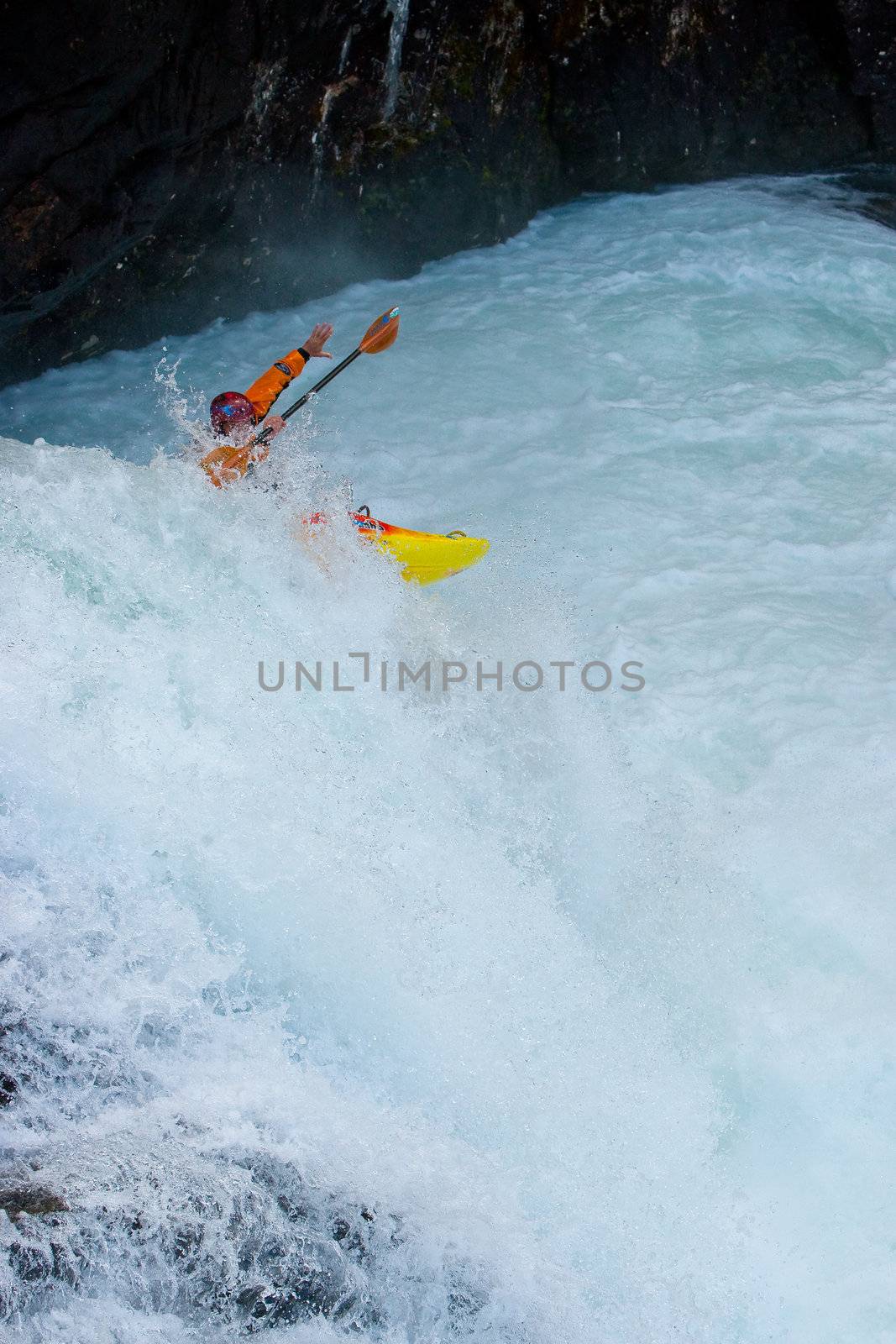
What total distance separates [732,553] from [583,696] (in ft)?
4.44

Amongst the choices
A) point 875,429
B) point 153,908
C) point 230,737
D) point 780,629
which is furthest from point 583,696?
point 875,429

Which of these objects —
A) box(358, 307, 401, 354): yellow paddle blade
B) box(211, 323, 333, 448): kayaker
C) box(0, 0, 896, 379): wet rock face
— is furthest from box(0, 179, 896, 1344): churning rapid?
box(0, 0, 896, 379): wet rock face

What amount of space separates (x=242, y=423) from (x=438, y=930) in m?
2.62

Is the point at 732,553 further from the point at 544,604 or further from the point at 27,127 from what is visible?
the point at 27,127

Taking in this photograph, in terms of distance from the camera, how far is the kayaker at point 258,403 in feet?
15.6

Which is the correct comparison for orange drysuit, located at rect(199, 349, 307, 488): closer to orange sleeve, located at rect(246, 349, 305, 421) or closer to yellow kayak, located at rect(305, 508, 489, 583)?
orange sleeve, located at rect(246, 349, 305, 421)

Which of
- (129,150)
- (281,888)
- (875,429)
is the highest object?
(129,150)

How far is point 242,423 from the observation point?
4.77 m

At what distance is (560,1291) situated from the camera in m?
2.80

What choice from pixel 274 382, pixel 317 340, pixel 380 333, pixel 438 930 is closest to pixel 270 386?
pixel 274 382

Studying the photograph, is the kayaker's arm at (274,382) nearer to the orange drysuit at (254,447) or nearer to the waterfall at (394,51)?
the orange drysuit at (254,447)

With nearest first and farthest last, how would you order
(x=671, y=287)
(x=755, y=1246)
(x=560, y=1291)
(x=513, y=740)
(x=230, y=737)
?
(x=560, y=1291)
(x=755, y=1246)
(x=230, y=737)
(x=513, y=740)
(x=671, y=287)

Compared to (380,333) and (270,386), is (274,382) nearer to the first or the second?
(270,386)

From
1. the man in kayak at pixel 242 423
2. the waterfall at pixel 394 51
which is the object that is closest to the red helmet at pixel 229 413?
the man in kayak at pixel 242 423
